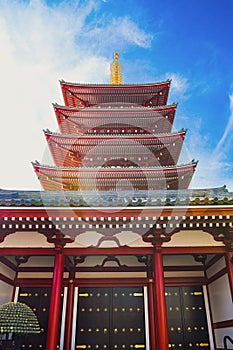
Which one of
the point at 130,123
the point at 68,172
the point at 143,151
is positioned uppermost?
the point at 130,123

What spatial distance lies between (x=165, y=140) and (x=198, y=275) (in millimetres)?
5586

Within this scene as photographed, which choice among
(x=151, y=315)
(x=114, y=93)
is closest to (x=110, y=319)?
(x=151, y=315)

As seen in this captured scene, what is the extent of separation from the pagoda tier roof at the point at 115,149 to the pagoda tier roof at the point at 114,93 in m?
2.80

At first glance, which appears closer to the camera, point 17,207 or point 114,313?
point 17,207

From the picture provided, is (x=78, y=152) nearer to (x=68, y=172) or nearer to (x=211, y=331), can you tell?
(x=68, y=172)

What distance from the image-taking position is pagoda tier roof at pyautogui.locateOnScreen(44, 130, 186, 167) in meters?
11.3

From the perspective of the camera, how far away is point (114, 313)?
7.89m

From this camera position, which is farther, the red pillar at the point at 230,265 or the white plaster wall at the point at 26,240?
the white plaster wall at the point at 26,240

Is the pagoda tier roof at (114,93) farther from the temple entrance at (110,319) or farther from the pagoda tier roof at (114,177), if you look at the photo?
the temple entrance at (110,319)

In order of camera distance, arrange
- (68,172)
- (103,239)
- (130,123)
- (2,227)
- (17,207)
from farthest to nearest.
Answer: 1. (130,123)
2. (68,172)
3. (103,239)
4. (2,227)
5. (17,207)

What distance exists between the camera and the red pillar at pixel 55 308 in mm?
5541

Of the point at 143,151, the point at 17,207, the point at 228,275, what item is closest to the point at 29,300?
the point at 17,207

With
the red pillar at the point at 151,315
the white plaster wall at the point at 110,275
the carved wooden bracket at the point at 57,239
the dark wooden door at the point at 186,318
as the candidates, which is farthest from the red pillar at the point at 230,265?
the carved wooden bracket at the point at 57,239

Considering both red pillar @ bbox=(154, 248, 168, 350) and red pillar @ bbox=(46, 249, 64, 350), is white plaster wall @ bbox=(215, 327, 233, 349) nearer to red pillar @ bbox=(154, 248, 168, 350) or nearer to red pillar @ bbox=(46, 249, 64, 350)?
red pillar @ bbox=(154, 248, 168, 350)
